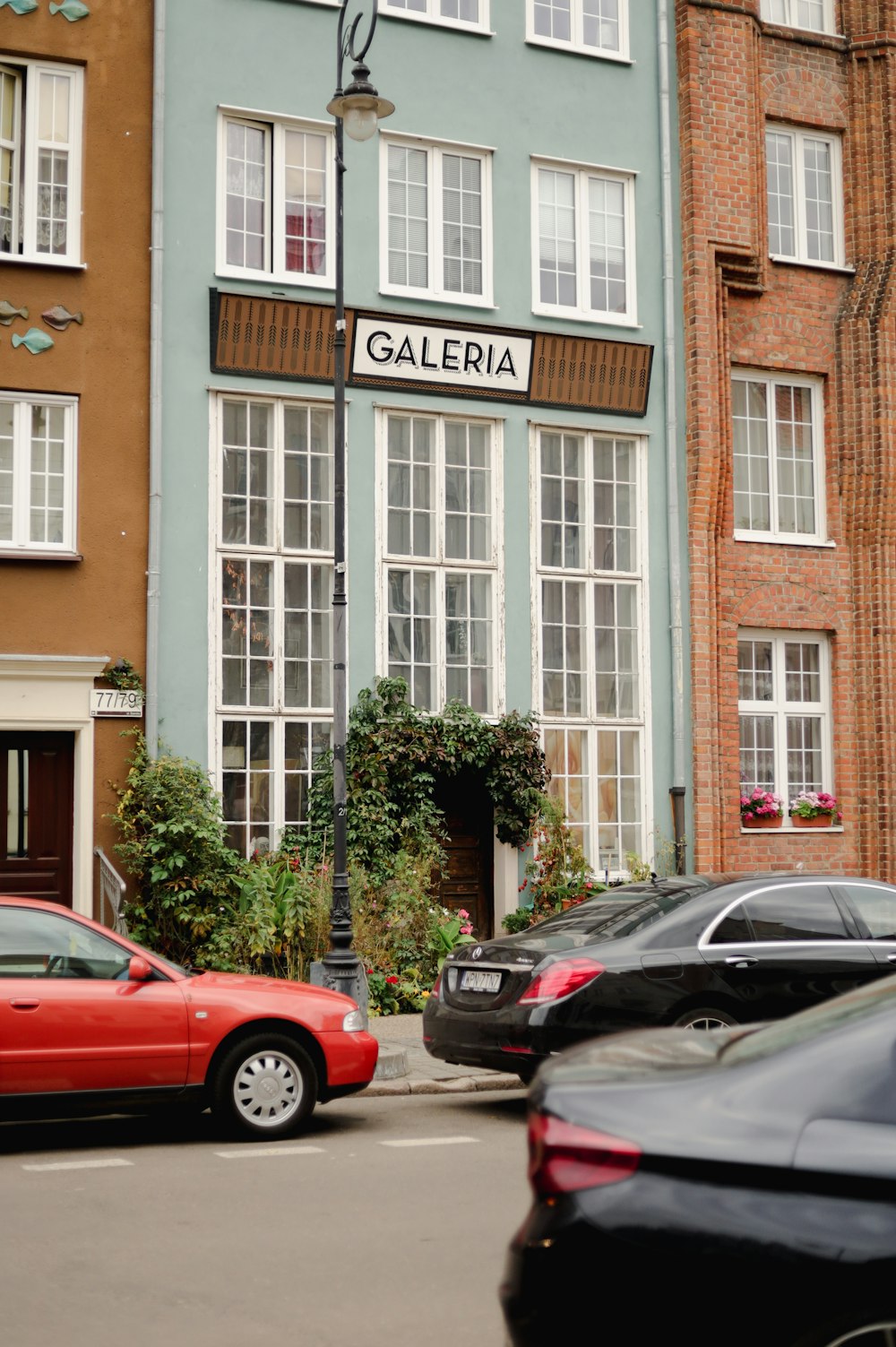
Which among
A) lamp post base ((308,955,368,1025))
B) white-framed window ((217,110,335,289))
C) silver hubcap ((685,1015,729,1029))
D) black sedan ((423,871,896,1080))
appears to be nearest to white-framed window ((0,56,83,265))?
white-framed window ((217,110,335,289))

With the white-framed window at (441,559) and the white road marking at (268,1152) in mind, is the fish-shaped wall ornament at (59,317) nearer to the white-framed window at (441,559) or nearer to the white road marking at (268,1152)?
the white-framed window at (441,559)

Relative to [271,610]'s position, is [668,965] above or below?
below

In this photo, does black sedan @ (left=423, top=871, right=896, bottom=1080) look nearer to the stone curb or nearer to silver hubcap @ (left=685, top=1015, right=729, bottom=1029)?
silver hubcap @ (left=685, top=1015, right=729, bottom=1029)

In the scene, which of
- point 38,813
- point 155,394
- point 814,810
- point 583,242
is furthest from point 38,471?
point 814,810

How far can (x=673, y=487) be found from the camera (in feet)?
66.9

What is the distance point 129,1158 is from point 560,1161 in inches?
228

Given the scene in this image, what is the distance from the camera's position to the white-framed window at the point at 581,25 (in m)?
20.4

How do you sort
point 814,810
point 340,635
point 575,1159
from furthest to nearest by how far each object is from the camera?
point 814,810 < point 340,635 < point 575,1159

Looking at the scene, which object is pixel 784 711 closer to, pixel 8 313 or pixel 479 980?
pixel 8 313

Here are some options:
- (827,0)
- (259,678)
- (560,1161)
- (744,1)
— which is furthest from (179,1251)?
(827,0)

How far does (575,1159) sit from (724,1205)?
386mm

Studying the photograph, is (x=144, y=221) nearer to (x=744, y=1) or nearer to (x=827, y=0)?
(x=744, y=1)

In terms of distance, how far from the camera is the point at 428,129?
63.9 ft

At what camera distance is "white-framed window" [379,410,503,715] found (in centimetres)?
1892
